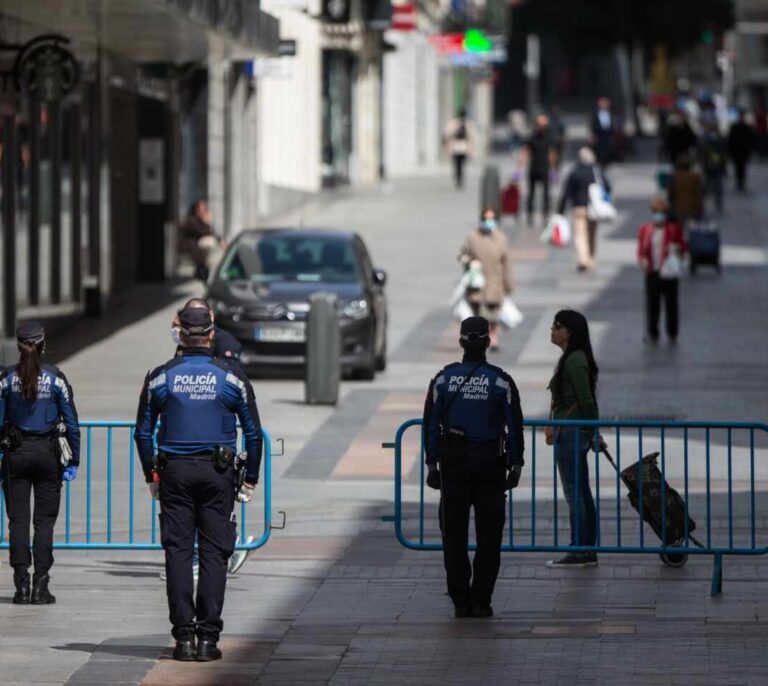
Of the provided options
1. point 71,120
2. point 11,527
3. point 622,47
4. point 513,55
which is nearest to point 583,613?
point 11,527

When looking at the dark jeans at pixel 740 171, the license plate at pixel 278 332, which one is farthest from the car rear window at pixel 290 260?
the dark jeans at pixel 740 171

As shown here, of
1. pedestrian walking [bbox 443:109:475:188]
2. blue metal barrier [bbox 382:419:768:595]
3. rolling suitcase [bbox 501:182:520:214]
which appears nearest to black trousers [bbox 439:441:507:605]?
blue metal barrier [bbox 382:419:768:595]

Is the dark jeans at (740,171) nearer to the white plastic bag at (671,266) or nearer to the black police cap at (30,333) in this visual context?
the white plastic bag at (671,266)

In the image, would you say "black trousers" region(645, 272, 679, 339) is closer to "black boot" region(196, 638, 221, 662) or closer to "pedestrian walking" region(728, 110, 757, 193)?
"black boot" region(196, 638, 221, 662)

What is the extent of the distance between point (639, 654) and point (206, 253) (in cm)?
2051

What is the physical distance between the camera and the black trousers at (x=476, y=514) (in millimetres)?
11727

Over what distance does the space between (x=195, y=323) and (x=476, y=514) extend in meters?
2.03

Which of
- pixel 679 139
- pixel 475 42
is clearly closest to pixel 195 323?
pixel 679 139

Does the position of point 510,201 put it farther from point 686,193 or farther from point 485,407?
point 485,407

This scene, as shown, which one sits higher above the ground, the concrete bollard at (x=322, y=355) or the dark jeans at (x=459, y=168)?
the dark jeans at (x=459, y=168)

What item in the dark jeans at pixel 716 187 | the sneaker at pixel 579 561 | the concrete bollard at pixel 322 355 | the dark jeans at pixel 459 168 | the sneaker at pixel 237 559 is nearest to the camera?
the sneaker at pixel 237 559

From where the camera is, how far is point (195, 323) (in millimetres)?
10586

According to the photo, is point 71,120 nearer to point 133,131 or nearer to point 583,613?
point 133,131

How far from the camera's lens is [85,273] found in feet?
95.4
